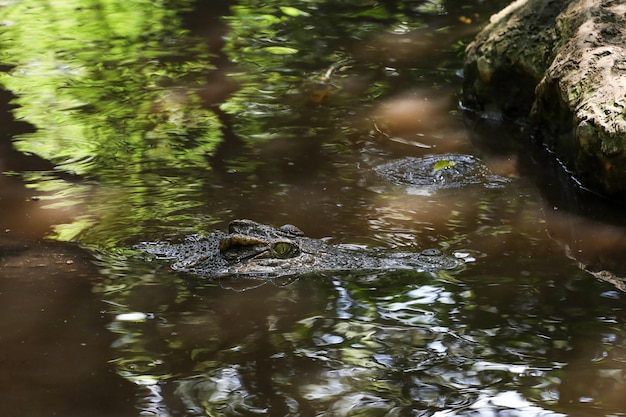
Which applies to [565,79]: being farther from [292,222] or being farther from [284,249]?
[284,249]

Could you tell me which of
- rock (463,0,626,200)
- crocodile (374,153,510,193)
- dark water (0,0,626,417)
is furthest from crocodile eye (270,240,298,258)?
rock (463,0,626,200)

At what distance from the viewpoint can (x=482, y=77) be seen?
6.76 m

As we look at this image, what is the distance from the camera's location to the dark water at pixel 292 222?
3500 mm

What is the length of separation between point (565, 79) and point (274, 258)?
2.49 m

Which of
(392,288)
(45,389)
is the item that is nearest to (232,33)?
(392,288)

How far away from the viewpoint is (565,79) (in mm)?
5812

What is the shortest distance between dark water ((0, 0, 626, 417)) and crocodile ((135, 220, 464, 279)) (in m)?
0.08

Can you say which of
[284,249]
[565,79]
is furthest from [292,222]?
[565,79]

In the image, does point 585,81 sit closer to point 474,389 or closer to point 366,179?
point 366,179

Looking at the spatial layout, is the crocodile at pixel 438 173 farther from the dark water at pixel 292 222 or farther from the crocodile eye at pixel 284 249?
the crocodile eye at pixel 284 249

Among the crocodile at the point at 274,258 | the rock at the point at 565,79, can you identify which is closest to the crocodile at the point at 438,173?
the rock at the point at 565,79

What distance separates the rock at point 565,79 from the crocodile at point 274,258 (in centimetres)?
137

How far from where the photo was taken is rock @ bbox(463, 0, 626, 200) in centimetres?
528

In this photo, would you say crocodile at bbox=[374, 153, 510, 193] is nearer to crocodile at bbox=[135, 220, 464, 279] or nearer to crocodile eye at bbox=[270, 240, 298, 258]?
crocodile at bbox=[135, 220, 464, 279]
